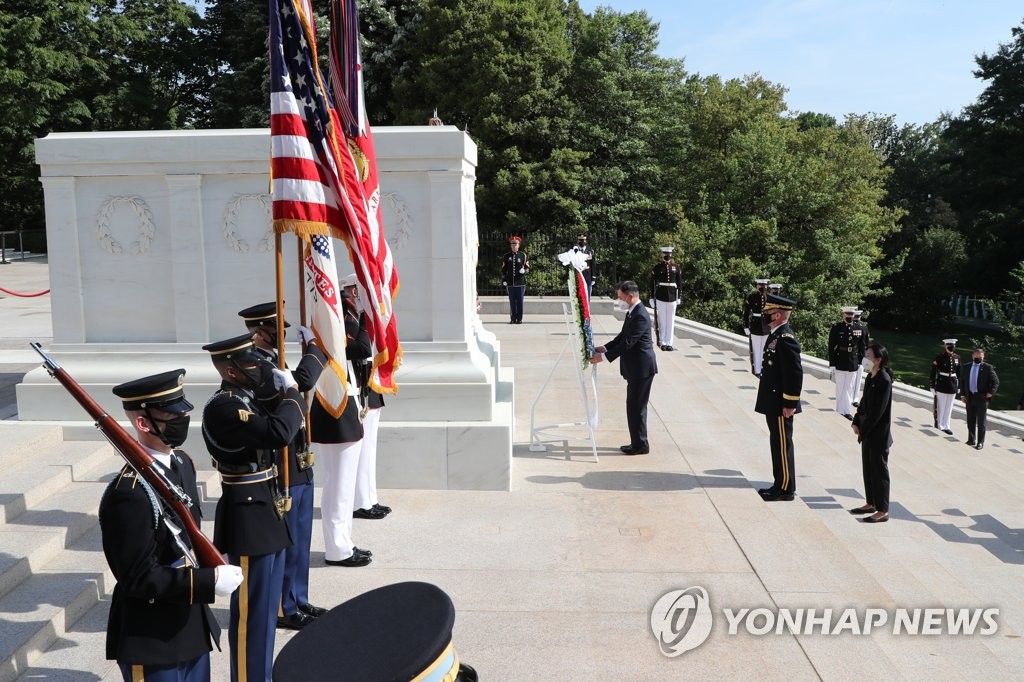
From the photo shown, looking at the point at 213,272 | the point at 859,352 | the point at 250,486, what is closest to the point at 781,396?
the point at 213,272

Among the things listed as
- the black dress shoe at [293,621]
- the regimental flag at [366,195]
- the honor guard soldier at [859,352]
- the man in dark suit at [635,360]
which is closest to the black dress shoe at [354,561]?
the black dress shoe at [293,621]

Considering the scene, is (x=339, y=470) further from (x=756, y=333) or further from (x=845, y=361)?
(x=756, y=333)

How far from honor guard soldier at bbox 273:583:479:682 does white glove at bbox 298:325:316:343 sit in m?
2.15

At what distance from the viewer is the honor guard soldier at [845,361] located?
13008mm

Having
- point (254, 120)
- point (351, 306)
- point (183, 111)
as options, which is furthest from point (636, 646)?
point (183, 111)

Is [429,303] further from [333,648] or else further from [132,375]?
[333,648]

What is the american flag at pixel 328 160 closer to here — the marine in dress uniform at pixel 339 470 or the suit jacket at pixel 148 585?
the marine in dress uniform at pixel 339 470

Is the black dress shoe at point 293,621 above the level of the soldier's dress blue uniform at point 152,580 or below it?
below

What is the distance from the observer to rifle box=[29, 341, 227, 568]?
3.06 meters

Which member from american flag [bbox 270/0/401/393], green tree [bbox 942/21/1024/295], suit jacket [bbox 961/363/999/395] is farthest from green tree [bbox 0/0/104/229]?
green tree [bbox 942/21/1024/295]

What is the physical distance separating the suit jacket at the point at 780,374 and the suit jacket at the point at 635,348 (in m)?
1.17

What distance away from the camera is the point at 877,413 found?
299 inches

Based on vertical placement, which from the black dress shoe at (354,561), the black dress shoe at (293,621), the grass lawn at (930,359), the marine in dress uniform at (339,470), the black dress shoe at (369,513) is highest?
the marine in dress uniform at (339,470)

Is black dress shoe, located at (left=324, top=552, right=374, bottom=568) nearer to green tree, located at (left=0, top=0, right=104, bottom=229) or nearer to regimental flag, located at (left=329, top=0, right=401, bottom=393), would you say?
regimental flag, located at (left=329, top=0, right=401, bottom=393)
